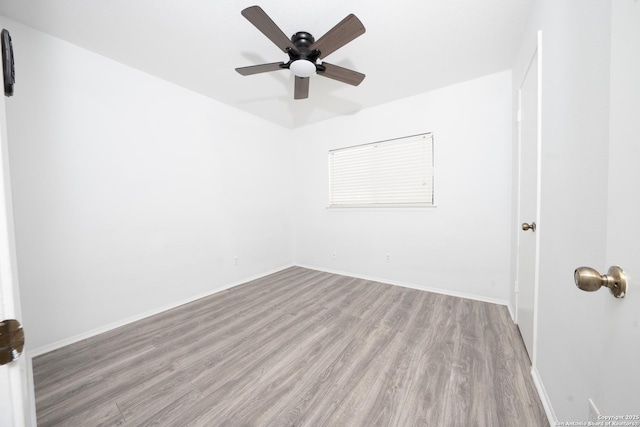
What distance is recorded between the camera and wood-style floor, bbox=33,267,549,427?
124 centimetres

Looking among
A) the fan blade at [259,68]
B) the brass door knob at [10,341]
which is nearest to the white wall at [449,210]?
the fan blade at [259,68]

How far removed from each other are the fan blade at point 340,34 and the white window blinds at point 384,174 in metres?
1.78

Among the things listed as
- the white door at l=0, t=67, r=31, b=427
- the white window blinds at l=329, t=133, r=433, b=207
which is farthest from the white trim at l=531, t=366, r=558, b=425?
the white door at l=0, t=67, r=31, b=427

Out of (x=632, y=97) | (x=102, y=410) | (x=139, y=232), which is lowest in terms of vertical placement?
(x=102, y=410)

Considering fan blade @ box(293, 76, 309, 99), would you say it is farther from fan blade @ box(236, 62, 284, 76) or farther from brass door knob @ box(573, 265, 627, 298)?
brass door knob @ box(573, 265, 627, 298)

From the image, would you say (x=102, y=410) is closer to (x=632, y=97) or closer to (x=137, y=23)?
(x=632, y=97)

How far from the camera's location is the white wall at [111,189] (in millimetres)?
1775

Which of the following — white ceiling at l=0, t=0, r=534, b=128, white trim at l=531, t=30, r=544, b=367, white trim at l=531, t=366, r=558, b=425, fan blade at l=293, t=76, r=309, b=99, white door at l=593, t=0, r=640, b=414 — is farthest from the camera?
fan blade at l=293, t=76, r=309, b=99

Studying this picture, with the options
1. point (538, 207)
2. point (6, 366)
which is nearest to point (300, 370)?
point (6, 366)

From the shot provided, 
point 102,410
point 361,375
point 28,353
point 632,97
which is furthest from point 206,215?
point 632,97

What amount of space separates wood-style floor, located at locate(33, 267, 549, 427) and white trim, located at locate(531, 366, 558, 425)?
3cm

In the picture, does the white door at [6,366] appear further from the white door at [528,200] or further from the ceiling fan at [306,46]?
the white door at [528,200]

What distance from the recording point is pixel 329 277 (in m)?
3.57

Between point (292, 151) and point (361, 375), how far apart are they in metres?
3.67
